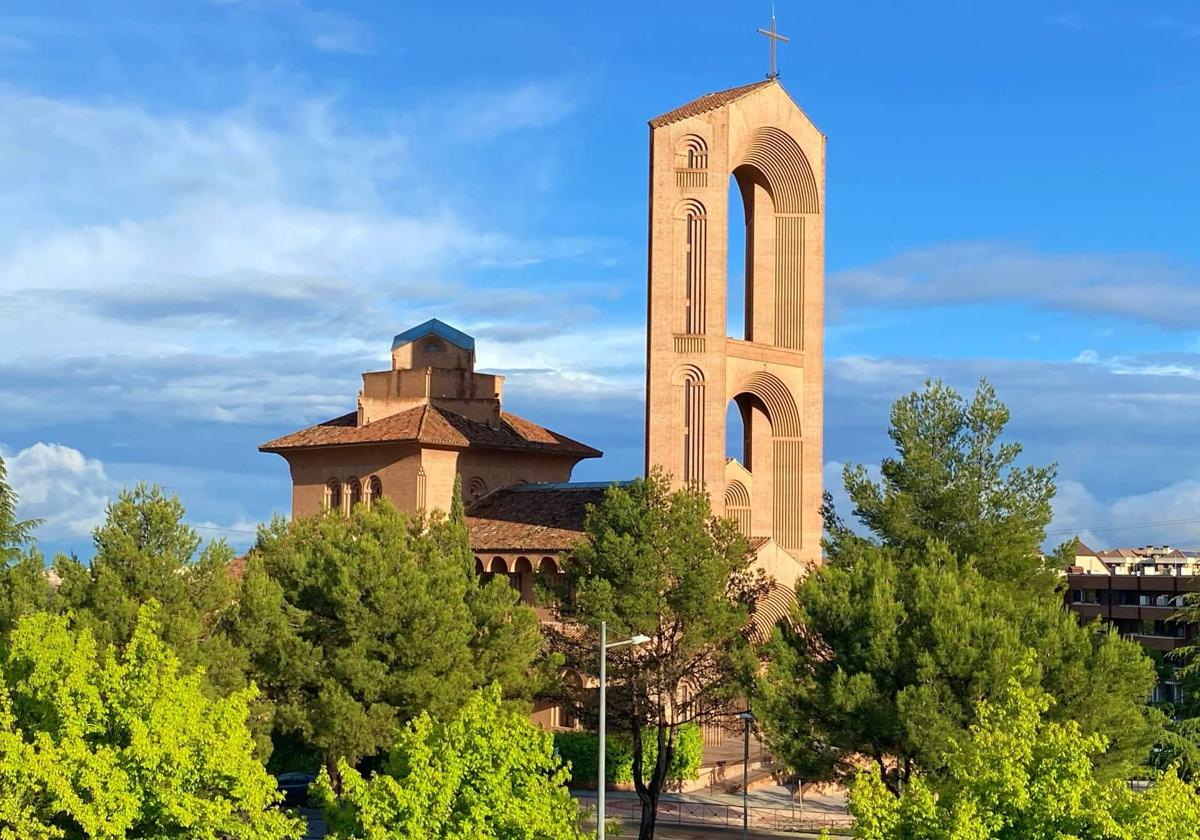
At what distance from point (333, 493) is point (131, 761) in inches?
1646

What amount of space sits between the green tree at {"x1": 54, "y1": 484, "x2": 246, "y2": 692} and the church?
16064 mm

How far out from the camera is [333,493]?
236 feet

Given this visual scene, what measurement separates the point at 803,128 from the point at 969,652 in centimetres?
3114

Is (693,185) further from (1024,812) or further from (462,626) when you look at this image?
(1024,812)

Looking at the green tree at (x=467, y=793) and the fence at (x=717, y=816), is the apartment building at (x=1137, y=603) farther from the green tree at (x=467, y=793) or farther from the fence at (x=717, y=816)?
the green tree at (x=467, y=793)

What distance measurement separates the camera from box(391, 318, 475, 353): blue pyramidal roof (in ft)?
250

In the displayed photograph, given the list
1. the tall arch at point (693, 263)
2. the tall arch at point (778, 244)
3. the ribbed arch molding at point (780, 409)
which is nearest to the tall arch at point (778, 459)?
the ribbed arch molding at point (780, 409)

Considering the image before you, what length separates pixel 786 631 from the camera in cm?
4469

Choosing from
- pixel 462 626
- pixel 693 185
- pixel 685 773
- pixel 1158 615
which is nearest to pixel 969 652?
pixel 462 626

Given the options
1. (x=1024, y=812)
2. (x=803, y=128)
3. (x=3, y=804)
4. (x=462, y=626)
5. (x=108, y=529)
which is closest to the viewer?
(x=1024, y=812)

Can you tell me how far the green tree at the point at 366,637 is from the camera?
45469 millimetres

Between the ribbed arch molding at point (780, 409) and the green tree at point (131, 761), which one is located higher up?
the ribbed arch molding at point (780, 409)

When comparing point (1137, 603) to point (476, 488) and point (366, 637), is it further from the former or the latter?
point (366, 637)

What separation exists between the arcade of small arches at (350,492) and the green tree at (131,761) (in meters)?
36.7
